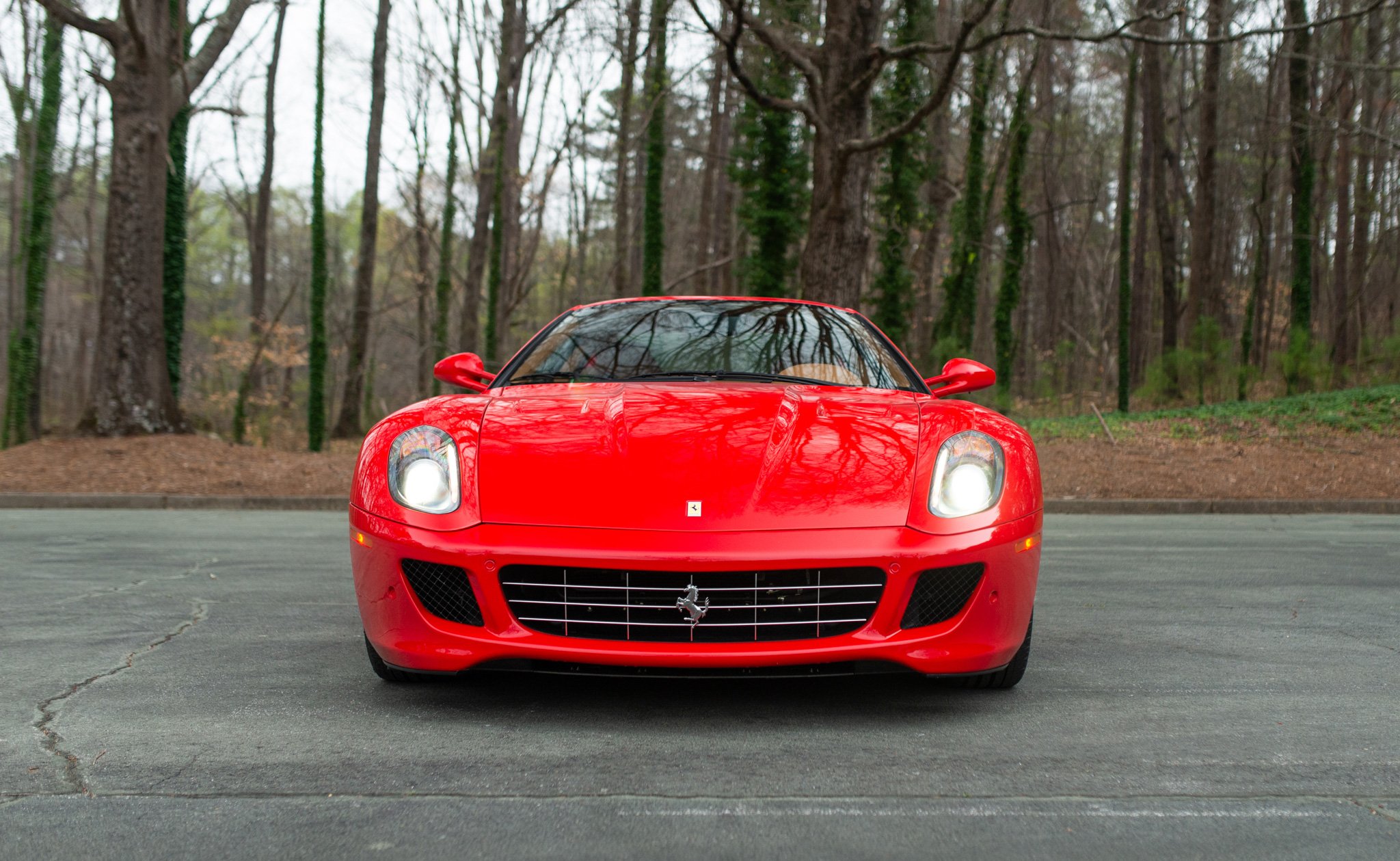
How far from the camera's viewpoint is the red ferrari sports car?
3.01 metres

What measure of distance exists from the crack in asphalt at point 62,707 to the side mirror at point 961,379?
3.15m

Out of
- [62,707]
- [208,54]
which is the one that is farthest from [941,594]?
[208,54]

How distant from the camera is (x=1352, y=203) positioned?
31.9 meters

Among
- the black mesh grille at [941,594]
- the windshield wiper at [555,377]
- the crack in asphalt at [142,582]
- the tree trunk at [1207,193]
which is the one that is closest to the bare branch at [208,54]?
the crack in asphalt at [142,582]

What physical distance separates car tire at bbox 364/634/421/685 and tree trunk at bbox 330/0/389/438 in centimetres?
2175

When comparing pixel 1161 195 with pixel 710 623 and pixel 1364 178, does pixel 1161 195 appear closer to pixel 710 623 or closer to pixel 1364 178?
pixel 1364 178

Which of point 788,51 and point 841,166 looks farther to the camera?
point 788,51

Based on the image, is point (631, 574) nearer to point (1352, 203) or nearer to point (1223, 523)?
point (1223, 523)

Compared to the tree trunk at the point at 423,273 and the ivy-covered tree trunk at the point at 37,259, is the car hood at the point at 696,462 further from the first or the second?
the tree trunk at the point at 423,273

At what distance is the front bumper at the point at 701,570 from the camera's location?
2.97m

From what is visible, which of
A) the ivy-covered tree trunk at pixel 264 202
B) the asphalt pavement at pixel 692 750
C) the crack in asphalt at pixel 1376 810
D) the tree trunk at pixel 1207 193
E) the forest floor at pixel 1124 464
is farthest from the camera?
the ivy-covered tree trunk at pixel 264 202

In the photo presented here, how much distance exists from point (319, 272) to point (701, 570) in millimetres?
18902

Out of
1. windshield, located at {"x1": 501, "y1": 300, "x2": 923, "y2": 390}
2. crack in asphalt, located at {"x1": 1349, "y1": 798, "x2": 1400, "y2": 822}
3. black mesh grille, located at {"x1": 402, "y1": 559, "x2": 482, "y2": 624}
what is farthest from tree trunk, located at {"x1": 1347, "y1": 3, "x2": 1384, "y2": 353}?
black mesh grille, located at {"x1": 402, "y1": 559, "x2": 482, "y2": 624}

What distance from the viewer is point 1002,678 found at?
11.4 feet
